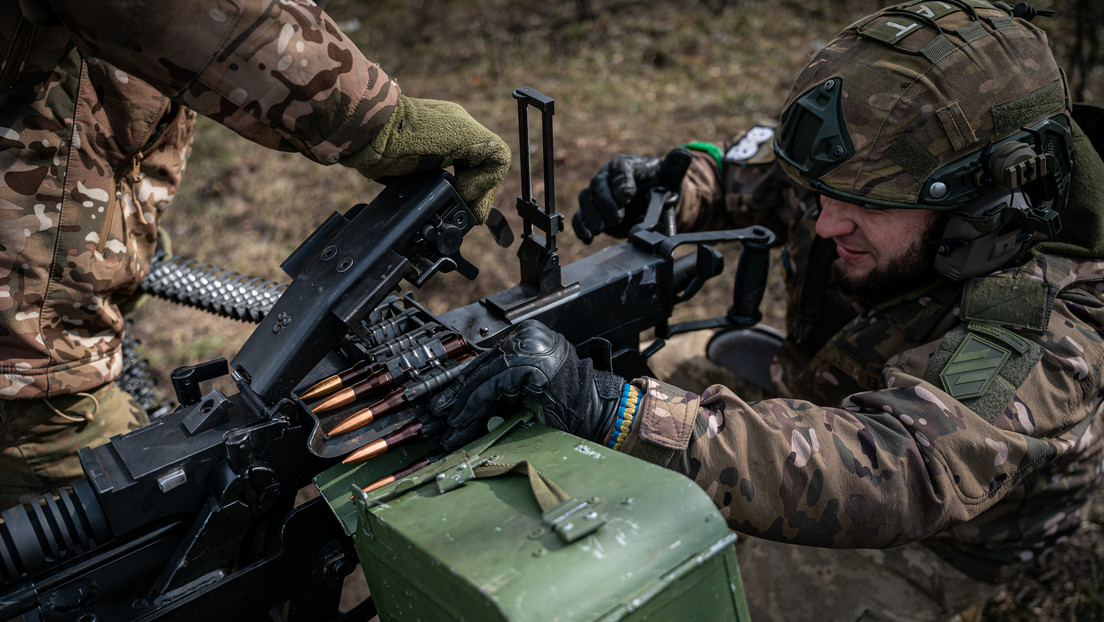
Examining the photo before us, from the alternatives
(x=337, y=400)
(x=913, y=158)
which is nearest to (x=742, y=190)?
(x=913, y=158)

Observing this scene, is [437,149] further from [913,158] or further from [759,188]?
[759,188]

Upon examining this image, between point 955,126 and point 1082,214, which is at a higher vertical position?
point 955,126

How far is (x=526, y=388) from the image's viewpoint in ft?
6.48

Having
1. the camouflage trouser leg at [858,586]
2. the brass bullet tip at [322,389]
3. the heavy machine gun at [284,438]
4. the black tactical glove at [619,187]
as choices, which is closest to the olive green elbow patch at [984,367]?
the heavy machine gun at [284,438]

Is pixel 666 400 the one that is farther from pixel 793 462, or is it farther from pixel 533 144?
pixel 533 144

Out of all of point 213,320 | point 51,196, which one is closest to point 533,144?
point 213,320

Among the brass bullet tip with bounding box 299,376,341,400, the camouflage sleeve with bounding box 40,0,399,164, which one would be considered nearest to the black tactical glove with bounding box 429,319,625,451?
the brass bullet tip with bounding box 299,376,341,400

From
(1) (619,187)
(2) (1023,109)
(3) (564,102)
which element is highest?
(3) (564,102)

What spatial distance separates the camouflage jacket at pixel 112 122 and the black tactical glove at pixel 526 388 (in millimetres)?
682

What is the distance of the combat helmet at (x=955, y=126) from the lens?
7.90ft

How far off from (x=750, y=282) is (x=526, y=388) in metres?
1.24

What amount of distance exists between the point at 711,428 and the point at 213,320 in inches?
159

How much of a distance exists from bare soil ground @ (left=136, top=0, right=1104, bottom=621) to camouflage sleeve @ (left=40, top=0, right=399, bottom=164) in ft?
10.1

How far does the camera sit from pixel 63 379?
8.29 feet
